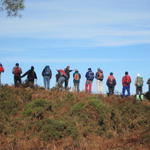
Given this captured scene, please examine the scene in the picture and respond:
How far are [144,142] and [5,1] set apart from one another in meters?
17.7

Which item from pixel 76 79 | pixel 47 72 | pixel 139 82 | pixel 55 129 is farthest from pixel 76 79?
pixel 55 129

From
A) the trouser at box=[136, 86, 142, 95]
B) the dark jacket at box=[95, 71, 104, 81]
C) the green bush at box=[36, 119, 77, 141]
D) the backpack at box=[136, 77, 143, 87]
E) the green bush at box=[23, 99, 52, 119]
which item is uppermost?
the dark jacket at box=[95, 71, 104, 81]

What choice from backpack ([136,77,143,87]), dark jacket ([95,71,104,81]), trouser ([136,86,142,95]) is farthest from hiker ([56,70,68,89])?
trouser ([136,86,142,95])

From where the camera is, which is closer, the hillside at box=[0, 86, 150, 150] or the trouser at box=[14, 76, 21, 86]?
the hillside at box=[0, 86, 150, 150]

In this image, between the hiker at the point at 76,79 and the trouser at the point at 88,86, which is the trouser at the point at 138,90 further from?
the hiker at the point at 76,79

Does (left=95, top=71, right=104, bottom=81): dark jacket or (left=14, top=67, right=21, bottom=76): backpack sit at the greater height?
(left=14, top=67, right=21, bottom=76): backpack

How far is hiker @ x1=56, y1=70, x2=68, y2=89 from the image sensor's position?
38.8 m

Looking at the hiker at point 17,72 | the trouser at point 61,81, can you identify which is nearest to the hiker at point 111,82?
the trouser at point 61,81

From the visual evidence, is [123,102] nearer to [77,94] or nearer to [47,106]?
[77,94]

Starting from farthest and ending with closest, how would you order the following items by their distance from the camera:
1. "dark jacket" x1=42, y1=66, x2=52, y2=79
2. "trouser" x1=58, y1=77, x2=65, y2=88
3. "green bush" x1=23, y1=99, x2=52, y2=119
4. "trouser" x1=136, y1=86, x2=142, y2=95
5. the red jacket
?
"trouser" x1=136, y1=86, x2=142, y2=95
"trouser" x1=58, y1=77, x2=65, y2=88
the red jacket
"dark jacket" x1=42, y1=66, x2=52, y2=79
"green bush" x1=23, y1=99, x2=52, y2=119

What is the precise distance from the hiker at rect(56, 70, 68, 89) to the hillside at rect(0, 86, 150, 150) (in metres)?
1.37

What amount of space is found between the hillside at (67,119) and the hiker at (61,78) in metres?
1.37

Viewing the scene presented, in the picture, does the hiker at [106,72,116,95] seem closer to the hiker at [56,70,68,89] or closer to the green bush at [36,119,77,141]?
the hiker at [56,70,68,89]

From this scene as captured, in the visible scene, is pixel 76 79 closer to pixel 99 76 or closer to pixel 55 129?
pixel 99 76
